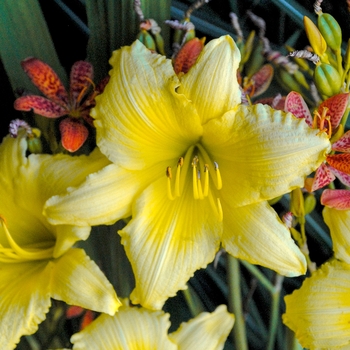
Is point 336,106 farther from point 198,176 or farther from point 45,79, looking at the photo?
point 45,79

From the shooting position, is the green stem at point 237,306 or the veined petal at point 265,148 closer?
the veined petal at point 265,148

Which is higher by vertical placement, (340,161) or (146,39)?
(146,39)

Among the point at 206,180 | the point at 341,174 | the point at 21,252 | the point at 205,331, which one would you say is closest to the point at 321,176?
the point at 341,174

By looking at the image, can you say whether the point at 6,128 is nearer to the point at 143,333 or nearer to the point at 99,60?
the point at 99,60

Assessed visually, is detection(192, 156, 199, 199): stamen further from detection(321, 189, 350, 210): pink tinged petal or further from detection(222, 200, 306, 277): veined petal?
detection(321, 189, 350, 210): pink tinged petal

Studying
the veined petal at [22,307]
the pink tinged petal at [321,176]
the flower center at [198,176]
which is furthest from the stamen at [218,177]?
the veined petal at [22,307]

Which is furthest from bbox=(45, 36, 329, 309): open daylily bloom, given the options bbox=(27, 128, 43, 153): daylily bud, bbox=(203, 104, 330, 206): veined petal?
bbox=(27, 128, 43, 153): daylily bud

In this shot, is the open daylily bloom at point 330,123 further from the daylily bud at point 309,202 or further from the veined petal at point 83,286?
the veined petal at point 83,286
